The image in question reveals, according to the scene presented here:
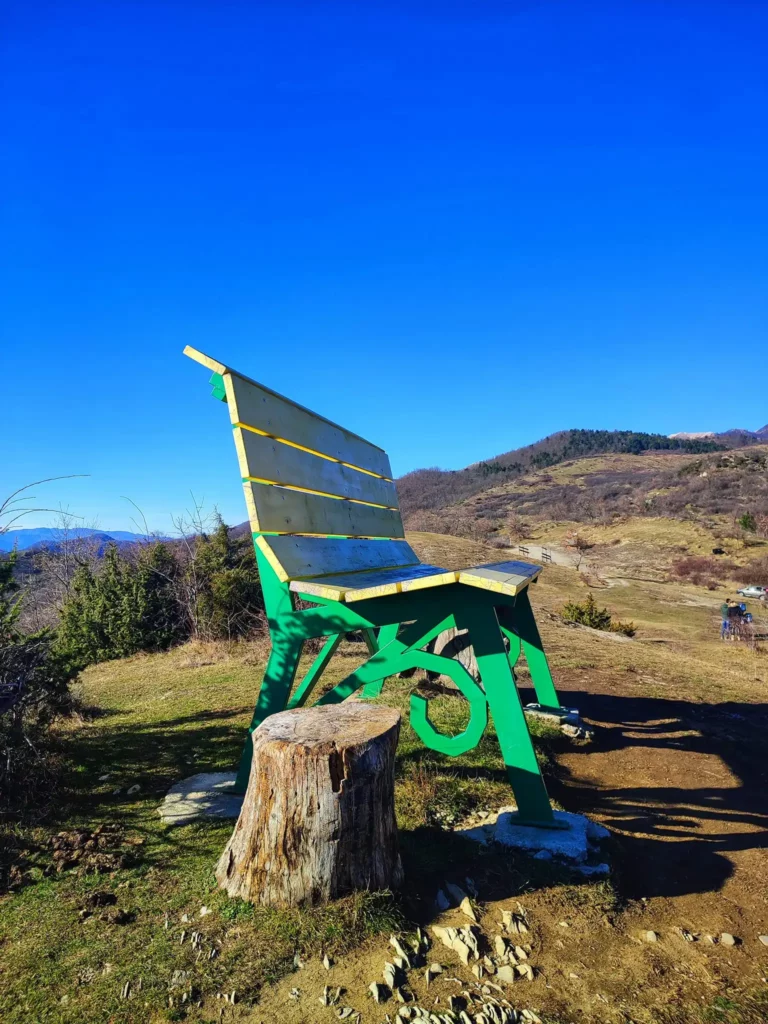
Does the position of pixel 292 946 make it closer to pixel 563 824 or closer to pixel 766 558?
pixel 563 824

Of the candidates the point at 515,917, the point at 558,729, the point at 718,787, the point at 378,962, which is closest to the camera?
the point at 378,962

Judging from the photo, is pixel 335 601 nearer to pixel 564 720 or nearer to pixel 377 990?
pixel 377 990

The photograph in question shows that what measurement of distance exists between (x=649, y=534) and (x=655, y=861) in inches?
1420

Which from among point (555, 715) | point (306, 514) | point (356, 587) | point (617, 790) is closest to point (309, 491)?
point (306, 514)

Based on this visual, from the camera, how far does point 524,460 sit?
95938 millimetres

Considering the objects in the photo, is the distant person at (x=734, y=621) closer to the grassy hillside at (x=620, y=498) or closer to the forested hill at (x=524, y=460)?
the grassy hillside at (x=620, y=498)

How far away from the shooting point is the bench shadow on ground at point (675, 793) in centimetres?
301

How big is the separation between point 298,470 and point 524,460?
95.6 metres

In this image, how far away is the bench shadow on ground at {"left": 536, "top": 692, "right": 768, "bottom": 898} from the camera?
9.88ft

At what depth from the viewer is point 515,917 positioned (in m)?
2.36

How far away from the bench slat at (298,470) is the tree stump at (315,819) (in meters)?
1.46

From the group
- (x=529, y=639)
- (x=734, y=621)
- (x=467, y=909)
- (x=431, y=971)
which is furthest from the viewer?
(x=734, y=621)

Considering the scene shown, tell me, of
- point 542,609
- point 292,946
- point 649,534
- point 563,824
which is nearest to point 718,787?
point 563,824

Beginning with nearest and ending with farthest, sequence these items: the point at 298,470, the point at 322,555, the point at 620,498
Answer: the point at 322,555 < the point at 298,470 < the point at 620,498
